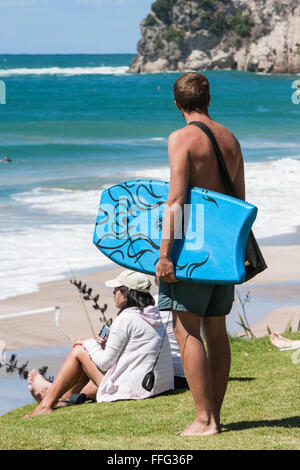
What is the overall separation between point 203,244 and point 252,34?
4459 inches

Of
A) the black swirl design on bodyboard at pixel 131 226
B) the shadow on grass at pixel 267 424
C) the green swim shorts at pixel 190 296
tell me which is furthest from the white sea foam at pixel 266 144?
the green swim shorts at pixel 190 296

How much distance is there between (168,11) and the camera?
128m

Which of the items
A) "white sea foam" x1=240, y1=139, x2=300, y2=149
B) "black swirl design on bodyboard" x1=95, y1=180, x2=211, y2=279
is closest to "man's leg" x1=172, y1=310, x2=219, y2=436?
"black swirl design on bodyboard" x1=95, y1=180, x2=211, y2=279

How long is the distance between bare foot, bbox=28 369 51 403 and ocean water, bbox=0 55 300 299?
4.68 meters

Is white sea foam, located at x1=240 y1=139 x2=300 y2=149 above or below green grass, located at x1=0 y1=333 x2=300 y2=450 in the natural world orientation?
below

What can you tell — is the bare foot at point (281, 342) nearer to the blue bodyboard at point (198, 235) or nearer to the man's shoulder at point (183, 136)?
the blue bodyboard at point (198, 235)

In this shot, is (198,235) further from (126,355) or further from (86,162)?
(86,162)

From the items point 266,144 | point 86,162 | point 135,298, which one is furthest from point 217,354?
point 266,144

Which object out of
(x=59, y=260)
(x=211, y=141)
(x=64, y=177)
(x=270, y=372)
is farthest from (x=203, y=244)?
(x=64, y=177)

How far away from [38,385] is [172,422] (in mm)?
1333

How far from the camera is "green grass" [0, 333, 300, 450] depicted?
3.62 m

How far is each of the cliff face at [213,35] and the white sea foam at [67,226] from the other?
84.5 metres

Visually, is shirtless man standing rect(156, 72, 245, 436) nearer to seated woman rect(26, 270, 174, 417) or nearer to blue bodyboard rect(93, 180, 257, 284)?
blue bodyboard rect(93, 180, 257, 284)
